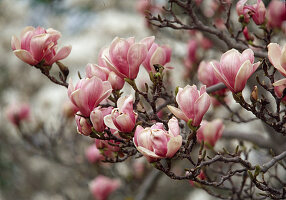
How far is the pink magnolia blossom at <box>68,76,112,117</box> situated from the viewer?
0.86m

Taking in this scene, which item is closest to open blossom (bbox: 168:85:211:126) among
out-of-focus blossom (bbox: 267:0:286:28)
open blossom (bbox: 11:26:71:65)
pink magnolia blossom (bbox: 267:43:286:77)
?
pink magnolia blossom (bbox: 267:43:286:77)

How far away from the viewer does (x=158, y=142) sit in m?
0.76

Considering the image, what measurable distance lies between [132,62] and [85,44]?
5490 mm

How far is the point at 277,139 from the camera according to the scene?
143cm

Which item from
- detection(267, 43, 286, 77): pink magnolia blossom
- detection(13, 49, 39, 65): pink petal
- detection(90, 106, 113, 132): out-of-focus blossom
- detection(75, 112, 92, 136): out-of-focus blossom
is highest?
detection(267, 43, 286, 77): pink magnolia blossom

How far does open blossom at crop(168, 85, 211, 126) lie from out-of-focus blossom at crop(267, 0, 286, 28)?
46 centimetres

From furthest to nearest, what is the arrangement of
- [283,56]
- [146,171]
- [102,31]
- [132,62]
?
[102,31] < [146,171] < [132,62] < [283,56]

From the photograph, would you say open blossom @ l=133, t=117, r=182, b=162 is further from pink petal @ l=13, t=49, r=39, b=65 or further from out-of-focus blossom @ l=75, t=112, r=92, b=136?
pink petal @ l=13, t=49, r=39, b=65

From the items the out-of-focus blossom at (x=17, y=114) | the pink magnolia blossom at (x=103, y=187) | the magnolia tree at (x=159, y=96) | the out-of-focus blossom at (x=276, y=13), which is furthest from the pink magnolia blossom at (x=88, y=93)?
the out-of-focus blossom at (x=17, y=114)

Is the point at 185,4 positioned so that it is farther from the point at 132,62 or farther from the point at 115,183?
the point at 115,183

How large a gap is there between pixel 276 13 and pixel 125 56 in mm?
496

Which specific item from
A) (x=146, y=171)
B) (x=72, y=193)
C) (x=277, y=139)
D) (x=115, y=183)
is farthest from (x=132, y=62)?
(x=72, y=193)

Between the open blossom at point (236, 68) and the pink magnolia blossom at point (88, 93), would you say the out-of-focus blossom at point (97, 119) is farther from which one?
the open blossom at point (236, 68)

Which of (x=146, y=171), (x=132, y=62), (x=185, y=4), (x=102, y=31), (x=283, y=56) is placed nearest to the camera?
(x=283, y=56)
